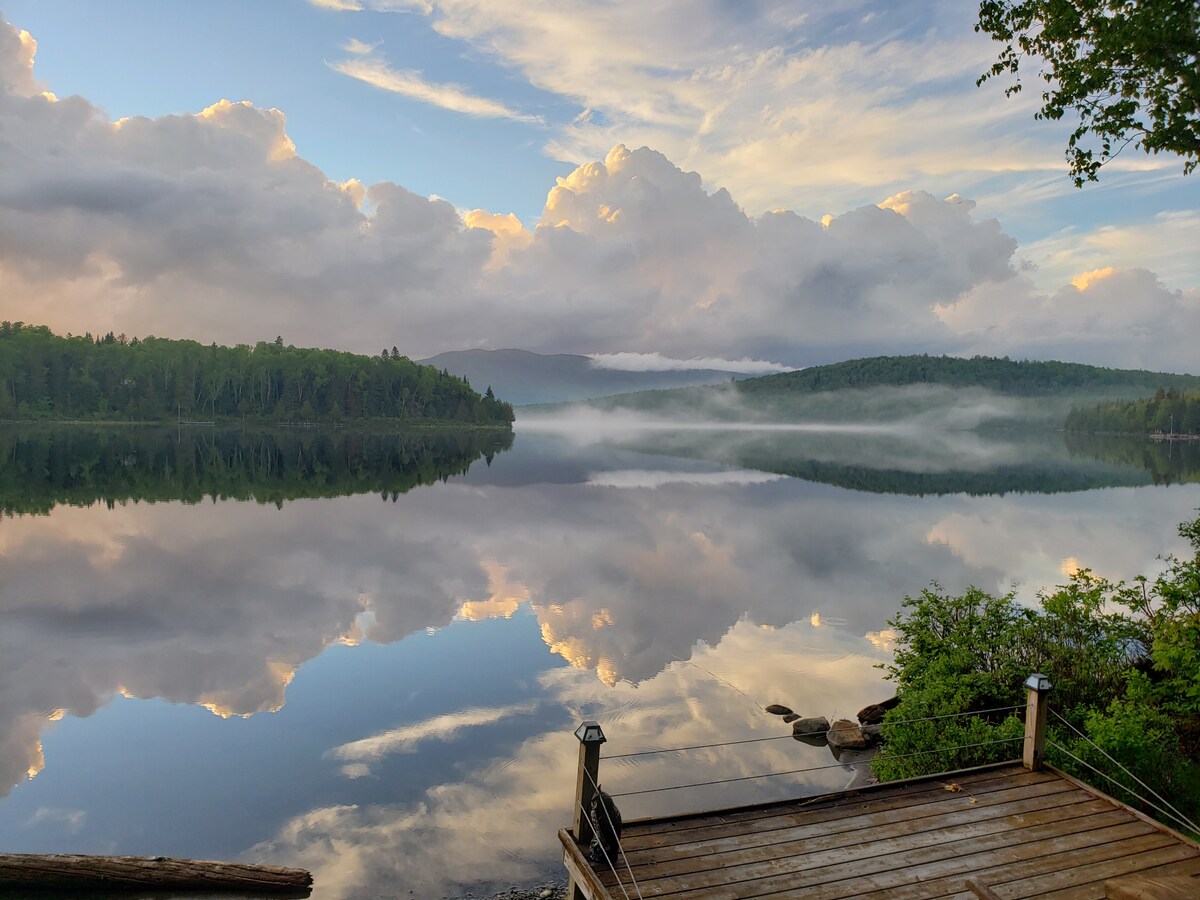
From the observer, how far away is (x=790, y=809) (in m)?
10.0

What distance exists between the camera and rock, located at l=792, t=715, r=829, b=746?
17.9 m

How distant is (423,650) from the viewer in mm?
23797

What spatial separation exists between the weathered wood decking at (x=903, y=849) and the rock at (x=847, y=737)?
6841 millimetres

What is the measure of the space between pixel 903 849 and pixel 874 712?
1056 centimetres

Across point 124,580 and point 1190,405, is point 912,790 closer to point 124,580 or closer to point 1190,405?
point 124,580

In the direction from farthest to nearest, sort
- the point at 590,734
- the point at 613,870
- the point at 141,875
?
the point at 141,875
the point at 590,734
the point at 613,870

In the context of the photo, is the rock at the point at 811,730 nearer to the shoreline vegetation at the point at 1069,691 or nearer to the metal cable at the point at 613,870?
the shoreline vegetation at the point at 1069,691

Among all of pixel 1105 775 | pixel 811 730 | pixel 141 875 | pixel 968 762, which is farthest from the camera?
pixel 811 730

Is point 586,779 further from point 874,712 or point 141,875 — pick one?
point 874,712

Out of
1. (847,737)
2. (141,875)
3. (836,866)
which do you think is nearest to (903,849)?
(836,866)

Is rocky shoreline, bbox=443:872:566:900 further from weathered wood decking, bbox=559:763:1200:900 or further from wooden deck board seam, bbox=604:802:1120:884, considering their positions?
wooden deck board seam, bbox=604:802:1120:884

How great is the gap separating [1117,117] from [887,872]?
17206 millimetres

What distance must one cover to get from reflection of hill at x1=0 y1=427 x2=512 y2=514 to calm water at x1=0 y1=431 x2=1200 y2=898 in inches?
49.4

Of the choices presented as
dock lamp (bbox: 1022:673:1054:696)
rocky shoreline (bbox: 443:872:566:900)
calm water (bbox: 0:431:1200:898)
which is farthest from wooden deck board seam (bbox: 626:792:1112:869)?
calm water (bbox: 0:431:1200:898)
